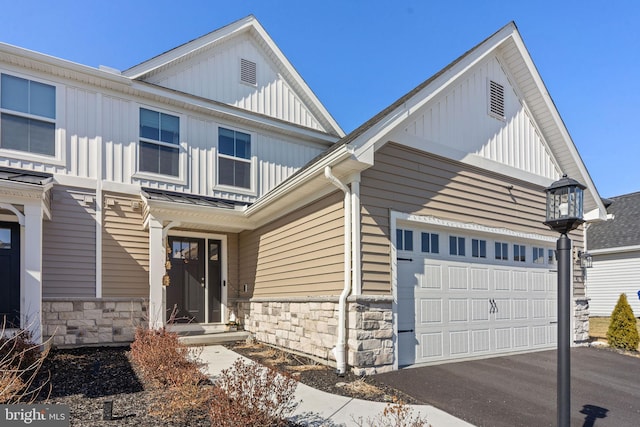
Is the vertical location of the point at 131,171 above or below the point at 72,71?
below

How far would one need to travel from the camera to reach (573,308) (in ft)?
29.5

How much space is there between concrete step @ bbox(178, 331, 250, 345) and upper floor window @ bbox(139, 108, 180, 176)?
363cm

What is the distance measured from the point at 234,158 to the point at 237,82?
82.3 inches

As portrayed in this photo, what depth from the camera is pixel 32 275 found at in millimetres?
6316

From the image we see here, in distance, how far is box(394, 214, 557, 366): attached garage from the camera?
6.52 m

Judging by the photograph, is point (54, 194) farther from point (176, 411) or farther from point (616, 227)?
point (616, 227)

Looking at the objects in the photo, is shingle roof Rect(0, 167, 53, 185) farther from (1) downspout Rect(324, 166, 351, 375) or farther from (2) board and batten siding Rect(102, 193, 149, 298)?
(1) downspout Rect(324, 166, 351, 375)

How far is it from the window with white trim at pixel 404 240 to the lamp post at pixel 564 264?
2824 mm

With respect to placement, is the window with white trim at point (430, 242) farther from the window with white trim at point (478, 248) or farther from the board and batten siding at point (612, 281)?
the board and batten siding at point (612, 281)

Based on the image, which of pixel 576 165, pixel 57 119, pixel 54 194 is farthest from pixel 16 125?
pixel 576 165

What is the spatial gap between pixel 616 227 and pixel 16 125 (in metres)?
20.7

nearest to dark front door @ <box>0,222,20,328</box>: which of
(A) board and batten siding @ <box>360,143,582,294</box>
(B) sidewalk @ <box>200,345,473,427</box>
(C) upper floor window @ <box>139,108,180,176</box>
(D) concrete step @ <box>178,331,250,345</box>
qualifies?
(C) upper floor window @ <box>139,108,180,176</box>

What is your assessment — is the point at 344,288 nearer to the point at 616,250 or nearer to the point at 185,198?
the point at 185,198

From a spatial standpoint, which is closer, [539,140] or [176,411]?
[176,411]
